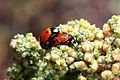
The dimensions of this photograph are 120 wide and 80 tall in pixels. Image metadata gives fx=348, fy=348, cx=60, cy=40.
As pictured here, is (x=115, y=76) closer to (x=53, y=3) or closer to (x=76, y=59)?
(x=76, y=59)

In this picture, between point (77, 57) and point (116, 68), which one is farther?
point (77, 57)

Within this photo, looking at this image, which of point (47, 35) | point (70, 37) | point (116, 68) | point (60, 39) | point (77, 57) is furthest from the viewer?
point (47, 35)

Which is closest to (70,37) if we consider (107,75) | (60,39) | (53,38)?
(60,39)

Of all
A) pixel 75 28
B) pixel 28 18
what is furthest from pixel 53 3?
pixel 75 28

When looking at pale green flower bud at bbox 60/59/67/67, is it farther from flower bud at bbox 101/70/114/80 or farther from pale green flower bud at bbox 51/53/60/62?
flower bud at bbox 101/70/114/80

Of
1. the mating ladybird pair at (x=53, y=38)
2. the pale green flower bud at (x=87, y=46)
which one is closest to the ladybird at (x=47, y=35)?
the mating ladybird pair at (x=53, y=38)

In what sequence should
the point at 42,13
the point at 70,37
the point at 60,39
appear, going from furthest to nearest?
the point at 42,13 → the point at 60,39 → the point at 70,37

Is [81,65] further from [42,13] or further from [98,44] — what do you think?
[42,13]
